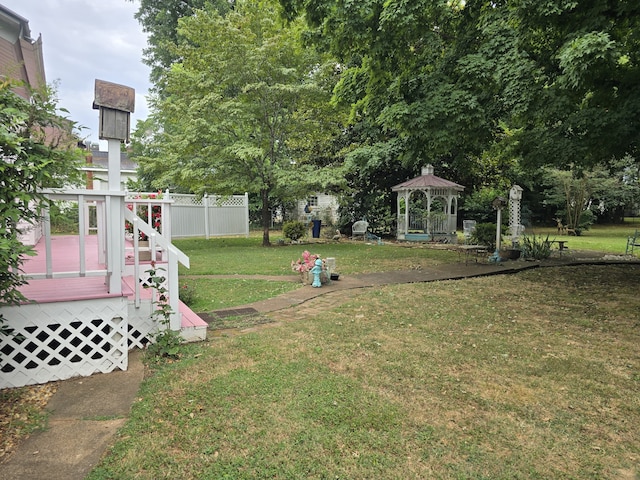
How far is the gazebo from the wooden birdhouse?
1267 centimetres

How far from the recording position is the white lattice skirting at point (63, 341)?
9.34ft

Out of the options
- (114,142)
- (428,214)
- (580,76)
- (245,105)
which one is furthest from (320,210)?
(114,142)

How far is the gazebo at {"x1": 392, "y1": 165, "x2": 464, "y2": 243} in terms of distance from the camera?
48.4ft

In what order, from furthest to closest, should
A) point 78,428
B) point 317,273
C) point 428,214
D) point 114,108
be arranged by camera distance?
point 428,214 < point 317,273 < point 114,108 < point 78,428

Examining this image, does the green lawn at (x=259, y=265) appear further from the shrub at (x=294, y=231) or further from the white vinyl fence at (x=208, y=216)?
the white vinyl fence at (x=208, y=216)

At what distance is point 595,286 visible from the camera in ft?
22.5

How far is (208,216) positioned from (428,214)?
926cm

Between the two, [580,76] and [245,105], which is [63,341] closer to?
[580,76]

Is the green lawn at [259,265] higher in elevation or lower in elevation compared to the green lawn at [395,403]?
higher

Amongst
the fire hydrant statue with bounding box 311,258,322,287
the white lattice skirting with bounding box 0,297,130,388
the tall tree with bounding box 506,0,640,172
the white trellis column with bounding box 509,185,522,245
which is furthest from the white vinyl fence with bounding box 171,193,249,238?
the white lattice skirting with bounding box 0,297,130,388

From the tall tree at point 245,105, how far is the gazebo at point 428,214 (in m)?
4.23

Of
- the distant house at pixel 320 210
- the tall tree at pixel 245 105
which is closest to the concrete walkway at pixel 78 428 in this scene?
the tall tree at pixel 245 105

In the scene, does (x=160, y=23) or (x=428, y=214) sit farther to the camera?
(x=160, y=23)

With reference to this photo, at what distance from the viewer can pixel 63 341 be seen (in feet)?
9.87
